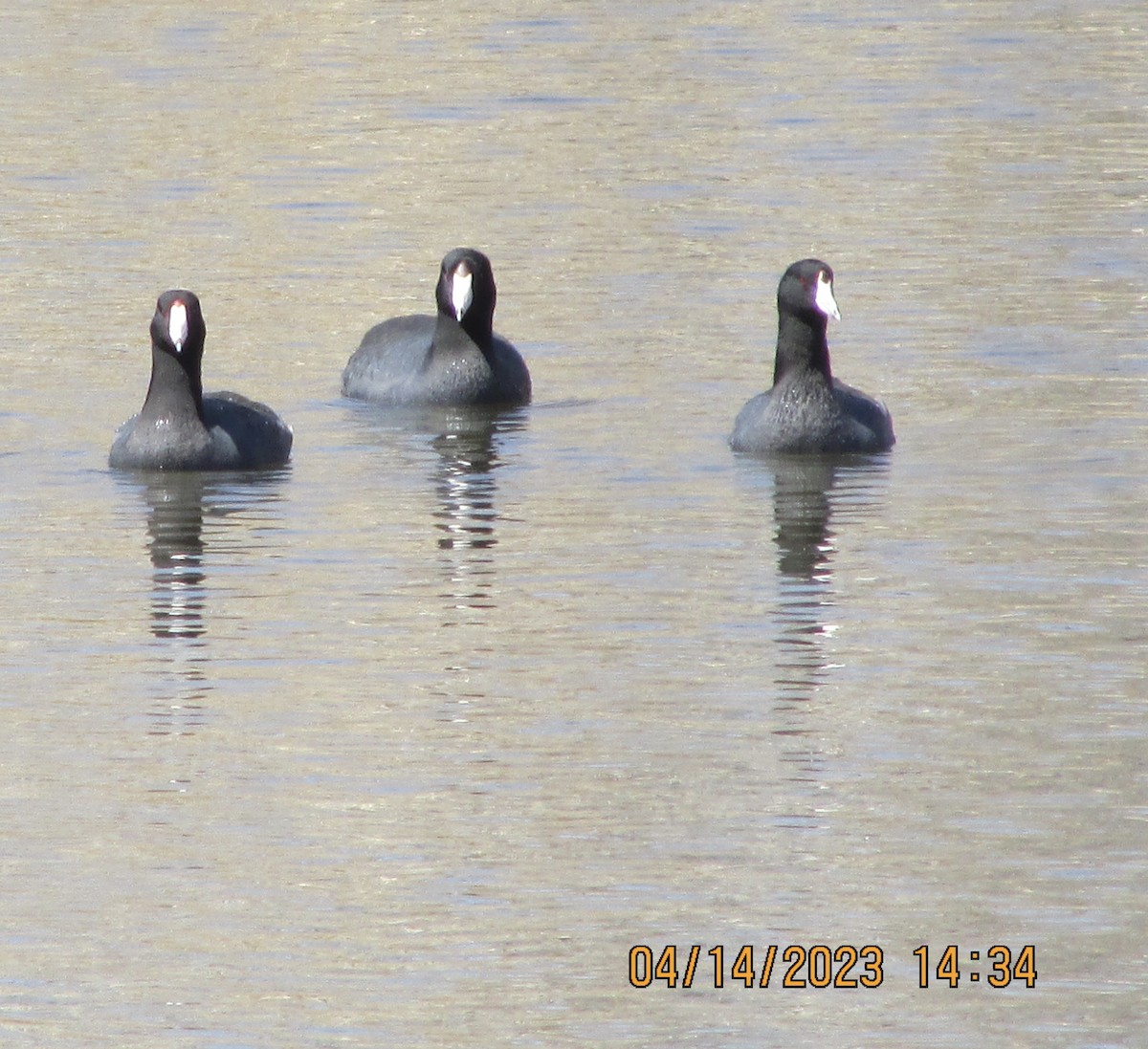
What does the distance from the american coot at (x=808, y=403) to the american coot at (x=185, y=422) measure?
2.50 m

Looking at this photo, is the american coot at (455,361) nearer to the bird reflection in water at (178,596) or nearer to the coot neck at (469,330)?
the coot neck at (469,330)

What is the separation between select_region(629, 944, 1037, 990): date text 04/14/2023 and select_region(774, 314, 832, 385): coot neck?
25.4 feet

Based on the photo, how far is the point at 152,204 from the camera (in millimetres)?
26125

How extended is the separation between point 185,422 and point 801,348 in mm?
3176

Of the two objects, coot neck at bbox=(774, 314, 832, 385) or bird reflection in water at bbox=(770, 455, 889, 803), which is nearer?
bird reflection in water at bbox=(770, 455, 889, 803)

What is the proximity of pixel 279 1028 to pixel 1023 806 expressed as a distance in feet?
9.44

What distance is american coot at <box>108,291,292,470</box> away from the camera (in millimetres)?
16594

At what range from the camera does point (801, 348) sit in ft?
55.4

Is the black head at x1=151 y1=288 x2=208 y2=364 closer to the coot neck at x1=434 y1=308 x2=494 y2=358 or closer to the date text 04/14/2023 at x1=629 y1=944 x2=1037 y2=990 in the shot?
the coot neck at x1=434 y1=308 x2=494 y2=358

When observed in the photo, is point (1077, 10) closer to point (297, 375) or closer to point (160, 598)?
point (297, 375)

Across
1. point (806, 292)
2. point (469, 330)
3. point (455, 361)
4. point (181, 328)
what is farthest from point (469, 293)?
point (181, 328)

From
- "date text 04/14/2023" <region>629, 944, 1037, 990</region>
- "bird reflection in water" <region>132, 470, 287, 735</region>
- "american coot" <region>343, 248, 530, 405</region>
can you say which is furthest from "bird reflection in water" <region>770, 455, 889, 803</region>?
"american coot" <region>343, 248, 530, 405</region>

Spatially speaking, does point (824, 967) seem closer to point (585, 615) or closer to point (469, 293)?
point (585, 615)

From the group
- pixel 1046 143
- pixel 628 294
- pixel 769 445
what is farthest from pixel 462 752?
pixel 1046 143
